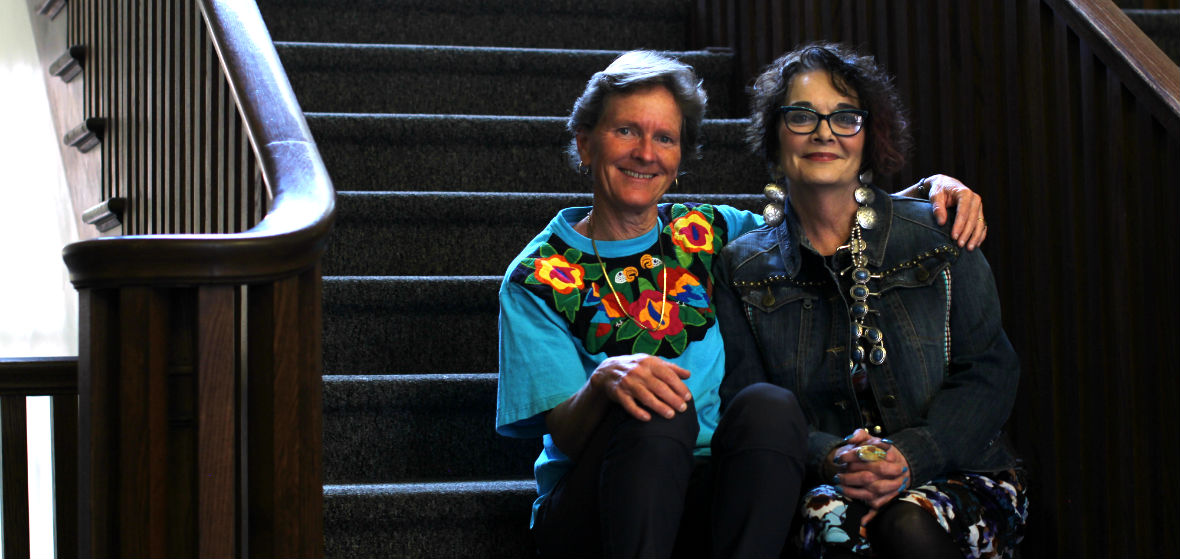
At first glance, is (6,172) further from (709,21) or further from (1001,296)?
(1001,296)

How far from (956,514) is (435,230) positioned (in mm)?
1329

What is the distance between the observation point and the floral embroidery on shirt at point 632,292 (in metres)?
1.76

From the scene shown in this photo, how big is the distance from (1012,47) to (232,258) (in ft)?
4.76

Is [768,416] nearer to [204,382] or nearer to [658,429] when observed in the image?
[658,429]

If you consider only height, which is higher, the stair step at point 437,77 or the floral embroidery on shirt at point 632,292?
the stair step at point 437,77

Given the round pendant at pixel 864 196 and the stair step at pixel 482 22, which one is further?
the stair step at pixel 482 22

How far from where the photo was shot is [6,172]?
5.04 metres

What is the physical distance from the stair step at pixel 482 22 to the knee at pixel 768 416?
208cm

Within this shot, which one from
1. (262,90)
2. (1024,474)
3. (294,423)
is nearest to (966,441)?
(1024,474)

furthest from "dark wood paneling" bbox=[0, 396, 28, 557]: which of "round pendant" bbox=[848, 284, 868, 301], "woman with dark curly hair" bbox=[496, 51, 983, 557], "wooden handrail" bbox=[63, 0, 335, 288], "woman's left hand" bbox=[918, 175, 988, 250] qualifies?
"woman's left hand" bbox=[918, 175, 988, 250]

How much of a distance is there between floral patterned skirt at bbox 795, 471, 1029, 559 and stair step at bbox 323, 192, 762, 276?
106 cm

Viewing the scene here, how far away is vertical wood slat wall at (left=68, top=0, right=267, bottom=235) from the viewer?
1.93 m

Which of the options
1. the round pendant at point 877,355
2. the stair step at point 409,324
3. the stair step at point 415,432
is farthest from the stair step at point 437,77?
the round pendant at point 877,355

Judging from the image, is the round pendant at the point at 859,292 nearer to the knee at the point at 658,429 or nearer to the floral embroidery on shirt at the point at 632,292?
the floral embroidery on shirt at the point at 632,292
